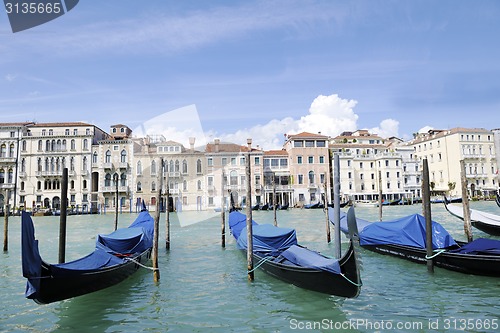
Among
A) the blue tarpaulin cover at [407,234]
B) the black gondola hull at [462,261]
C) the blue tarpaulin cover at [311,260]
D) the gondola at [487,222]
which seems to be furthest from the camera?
the gondola at [487,222]

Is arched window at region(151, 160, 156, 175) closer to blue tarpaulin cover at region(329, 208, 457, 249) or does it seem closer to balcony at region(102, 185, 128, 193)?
balcony at region(102, 185, 128, 193)

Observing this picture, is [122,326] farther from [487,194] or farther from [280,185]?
[487,194]

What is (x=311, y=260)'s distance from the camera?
507cm

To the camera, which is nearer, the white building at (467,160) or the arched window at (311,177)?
the arched window at (311,177)

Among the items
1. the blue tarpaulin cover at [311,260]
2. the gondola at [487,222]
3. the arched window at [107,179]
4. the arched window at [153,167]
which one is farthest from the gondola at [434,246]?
the arched window at [107,179]

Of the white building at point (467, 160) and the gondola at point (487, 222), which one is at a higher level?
the white building at point (467, 160)

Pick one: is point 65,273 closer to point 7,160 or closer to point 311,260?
point 311,260

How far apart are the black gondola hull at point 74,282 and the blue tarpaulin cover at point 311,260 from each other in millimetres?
2468

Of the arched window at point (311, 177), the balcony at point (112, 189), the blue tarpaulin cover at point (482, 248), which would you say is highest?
the arched window at point (311, 177)

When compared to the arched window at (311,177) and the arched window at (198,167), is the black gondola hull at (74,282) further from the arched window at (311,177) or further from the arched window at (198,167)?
the arched window at (311,177)

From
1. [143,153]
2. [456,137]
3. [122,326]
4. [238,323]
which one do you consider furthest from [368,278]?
[456,137]

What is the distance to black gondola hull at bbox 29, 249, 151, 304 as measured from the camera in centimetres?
396

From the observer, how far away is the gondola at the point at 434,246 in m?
5.55

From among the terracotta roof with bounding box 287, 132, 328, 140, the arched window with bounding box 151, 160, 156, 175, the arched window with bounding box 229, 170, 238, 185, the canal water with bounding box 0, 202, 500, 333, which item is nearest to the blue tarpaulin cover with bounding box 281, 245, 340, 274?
the canal water with bounding box 0, 202, 500, 333
